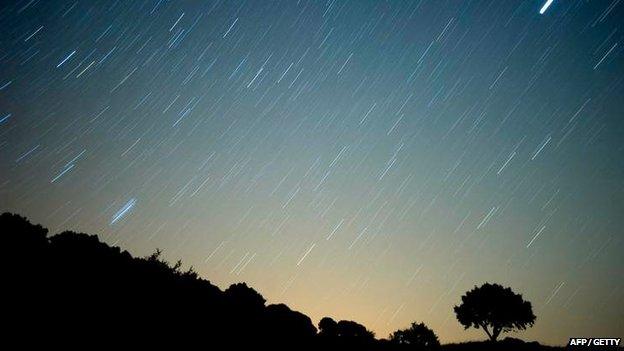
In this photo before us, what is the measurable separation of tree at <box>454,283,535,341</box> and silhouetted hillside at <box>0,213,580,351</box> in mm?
11512

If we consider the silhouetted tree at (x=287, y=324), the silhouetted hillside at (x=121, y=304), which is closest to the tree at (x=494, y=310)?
the silhouetted hillside at (x=121, y=304)

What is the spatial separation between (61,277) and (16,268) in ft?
7.42

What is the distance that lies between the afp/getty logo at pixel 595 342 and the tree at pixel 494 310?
44.4 ft

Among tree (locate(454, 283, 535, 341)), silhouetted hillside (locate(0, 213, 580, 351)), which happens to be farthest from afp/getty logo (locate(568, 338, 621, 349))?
tree (locate(454, 283, 535, 341))

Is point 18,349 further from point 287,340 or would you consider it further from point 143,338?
point 287,340

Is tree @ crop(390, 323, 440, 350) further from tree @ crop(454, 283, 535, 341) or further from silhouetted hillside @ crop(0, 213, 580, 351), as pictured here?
silhouetted hillside @ crop(0, 213, 580, 351)

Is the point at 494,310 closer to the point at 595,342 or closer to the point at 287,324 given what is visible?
the point at 595,342

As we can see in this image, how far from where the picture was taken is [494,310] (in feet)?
136

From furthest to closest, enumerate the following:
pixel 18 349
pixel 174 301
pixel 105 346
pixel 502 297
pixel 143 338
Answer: pixel 502 297 → pixel 174 301 → pixel 143 338 → pixel 105 346 → pixel 18 349

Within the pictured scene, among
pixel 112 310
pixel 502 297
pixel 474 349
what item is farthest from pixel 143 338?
pixel 502 297

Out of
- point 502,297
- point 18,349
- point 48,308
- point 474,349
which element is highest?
point 502,297

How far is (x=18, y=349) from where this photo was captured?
1172 cm

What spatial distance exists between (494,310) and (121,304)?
135 feet

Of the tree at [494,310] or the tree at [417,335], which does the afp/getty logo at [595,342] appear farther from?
the tree at [417,335]
